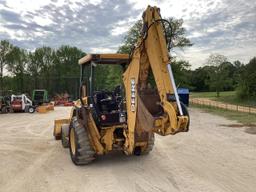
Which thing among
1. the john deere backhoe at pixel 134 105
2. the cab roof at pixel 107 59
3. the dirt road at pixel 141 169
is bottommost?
the dirt road at pixel 141 169

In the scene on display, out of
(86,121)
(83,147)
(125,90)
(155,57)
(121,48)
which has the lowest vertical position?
(83,147)

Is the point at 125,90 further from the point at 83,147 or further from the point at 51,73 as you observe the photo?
the point at 51,73

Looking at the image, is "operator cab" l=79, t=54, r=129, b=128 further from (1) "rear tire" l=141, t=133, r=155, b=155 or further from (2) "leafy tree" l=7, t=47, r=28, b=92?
(2) "leafy tree" l=7, t=47, r=28, b=92

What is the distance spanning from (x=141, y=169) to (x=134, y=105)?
1.46m

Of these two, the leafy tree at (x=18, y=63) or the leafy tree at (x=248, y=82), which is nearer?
the leafy tree at (x=248, y=82)

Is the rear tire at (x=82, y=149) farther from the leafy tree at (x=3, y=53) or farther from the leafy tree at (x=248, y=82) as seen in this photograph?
the leafy tree at (x=3, y=53)

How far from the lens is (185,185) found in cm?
540

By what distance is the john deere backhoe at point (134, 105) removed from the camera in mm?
5211

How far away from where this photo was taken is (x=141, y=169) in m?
6.43

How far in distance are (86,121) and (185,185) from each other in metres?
2.58

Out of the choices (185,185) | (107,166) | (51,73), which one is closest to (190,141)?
(107,166)

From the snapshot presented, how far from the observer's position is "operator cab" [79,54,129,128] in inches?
263

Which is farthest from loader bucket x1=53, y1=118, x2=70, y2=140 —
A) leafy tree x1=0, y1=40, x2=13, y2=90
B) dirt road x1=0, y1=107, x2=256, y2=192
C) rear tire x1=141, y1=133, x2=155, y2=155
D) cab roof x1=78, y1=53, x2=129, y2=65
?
leafy tree x1=0, y1=40, x2=13, y2=90

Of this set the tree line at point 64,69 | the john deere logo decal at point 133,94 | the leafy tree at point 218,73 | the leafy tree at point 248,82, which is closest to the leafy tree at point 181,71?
the tree line at point 64,69
